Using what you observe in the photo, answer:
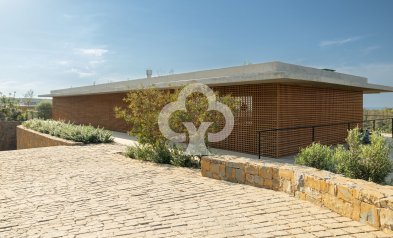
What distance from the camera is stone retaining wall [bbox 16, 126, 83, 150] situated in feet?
47.7

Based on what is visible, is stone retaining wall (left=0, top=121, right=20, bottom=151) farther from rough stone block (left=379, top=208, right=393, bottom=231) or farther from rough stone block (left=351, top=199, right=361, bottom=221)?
rough stone block (left=379, top=208, right=393, bottom=231)

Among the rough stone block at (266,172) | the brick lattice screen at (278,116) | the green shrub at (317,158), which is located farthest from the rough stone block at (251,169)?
the brick lattice screen at (278,116)

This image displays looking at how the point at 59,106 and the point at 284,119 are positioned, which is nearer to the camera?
the point at 284,119

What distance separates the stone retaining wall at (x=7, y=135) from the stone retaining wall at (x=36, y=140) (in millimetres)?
4137

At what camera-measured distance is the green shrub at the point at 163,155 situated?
9.38m

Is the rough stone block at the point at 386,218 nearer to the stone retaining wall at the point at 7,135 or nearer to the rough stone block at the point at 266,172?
the rough stone block at the point at 266,172

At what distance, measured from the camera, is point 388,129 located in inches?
835

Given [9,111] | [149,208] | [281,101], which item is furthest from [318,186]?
[9,111]

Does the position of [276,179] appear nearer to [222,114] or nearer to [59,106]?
[222,114]

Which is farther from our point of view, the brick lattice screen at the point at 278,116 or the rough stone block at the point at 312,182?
the brick lattice screen at the point at 278,116

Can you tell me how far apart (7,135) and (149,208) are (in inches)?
965

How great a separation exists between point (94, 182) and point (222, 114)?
13.5ft

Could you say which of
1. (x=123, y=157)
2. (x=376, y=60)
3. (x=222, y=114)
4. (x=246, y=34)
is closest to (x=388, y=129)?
(x=376, y=60)

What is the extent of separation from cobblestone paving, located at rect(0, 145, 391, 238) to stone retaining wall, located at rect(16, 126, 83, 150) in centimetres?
587
